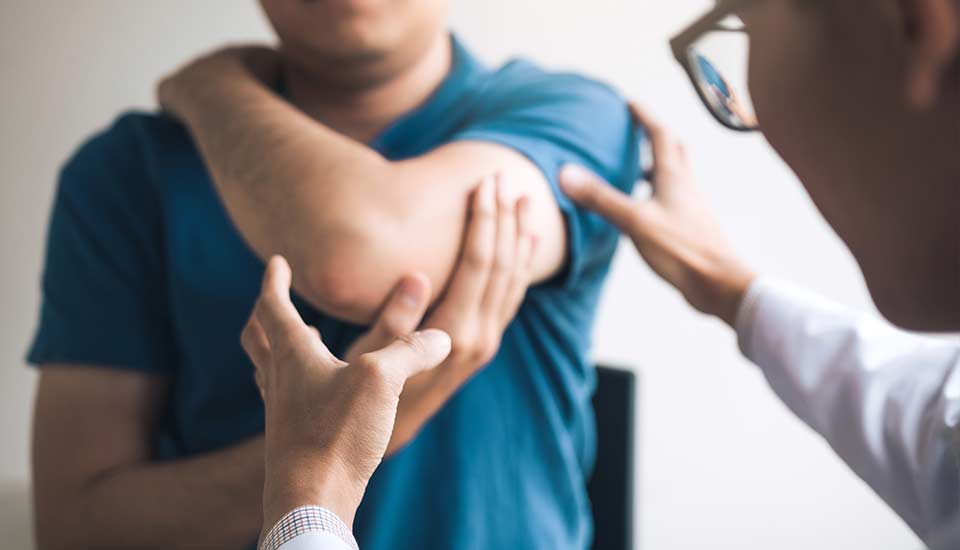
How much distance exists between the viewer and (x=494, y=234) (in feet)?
1.76

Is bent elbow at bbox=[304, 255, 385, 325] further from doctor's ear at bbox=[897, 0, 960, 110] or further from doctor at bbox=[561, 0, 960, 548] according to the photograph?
doctor's ear at bbox=[897, 0, 960, 110]

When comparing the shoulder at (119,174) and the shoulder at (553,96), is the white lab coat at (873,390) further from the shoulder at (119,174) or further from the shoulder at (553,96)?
the shoulder at (119,174)

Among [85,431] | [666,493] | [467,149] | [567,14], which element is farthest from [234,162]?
[666,493]

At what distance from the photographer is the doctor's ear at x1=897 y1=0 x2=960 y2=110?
0.26 meters

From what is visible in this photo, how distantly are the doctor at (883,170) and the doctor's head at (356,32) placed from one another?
0.18m

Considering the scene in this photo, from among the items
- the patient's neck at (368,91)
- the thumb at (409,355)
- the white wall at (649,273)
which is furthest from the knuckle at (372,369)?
the white wall at (649,273)

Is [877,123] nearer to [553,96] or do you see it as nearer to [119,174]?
[553,96]

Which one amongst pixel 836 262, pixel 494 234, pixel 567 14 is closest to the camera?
pixel 494 234

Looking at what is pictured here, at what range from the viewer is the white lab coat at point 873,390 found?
512mm

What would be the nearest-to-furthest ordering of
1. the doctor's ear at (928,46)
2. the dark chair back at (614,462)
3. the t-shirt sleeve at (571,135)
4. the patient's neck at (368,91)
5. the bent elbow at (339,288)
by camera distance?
the doctor's ear at (928,46)
the bent elbow at (339,288)
the t-shirt sleeve at (571,135)
the patient's neck at (368,91)
the dark chair back at (614,462)

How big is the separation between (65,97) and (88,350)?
1.45 feet

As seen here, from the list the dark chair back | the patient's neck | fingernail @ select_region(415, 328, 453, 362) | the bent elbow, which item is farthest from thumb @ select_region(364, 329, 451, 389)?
the dark chair back

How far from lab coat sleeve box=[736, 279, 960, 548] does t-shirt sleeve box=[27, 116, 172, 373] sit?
482 millimetres

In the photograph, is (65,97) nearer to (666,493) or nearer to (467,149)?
(467,149)
